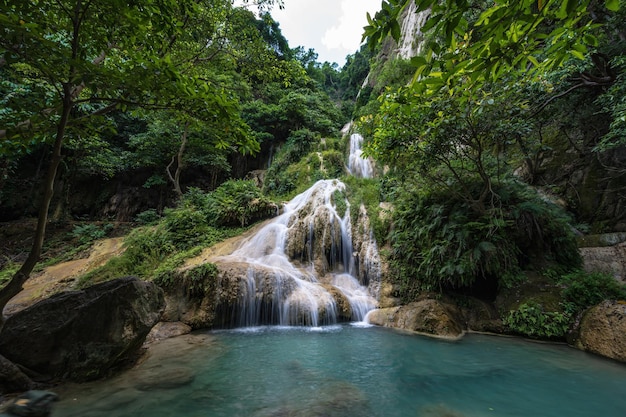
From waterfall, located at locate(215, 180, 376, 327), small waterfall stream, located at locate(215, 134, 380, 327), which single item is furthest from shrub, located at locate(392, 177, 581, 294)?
waterfall, located at locate(215, 180, 376, 327)

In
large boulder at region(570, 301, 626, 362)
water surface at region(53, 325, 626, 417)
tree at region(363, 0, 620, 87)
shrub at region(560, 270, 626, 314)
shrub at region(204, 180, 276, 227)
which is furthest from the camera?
shrub at region(204, 180, 276, 227)

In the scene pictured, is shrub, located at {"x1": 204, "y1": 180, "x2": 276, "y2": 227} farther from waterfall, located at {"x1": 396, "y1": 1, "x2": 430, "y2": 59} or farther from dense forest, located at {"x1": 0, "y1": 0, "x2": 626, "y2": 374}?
waterfall, located at {"x1": 396, "y1": 1, "x2": 430, "y2": 59}

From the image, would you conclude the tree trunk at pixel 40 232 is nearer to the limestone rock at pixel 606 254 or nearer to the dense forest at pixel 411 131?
the dense forest at pixel 411 131

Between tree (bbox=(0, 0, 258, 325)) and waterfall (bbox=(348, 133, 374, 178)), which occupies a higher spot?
waterfall (bbox=(348, 133, 374, 178))

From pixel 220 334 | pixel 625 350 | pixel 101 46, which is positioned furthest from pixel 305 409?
pixel 625 350

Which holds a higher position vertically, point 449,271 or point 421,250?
point 421,250

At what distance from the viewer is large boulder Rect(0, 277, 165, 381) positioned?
3963 millimetres

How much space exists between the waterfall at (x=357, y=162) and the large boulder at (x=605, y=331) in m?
12.4

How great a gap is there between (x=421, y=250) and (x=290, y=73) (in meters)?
6.55

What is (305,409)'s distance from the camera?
3.52 m

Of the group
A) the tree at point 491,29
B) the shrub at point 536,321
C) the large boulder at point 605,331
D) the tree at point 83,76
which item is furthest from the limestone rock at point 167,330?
the large boulder at point 605,331

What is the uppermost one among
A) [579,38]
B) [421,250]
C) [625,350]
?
[579,38]

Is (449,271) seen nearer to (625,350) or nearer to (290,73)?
(625,350)

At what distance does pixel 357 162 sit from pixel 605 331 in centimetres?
1414
